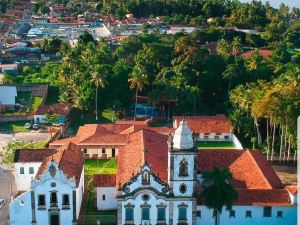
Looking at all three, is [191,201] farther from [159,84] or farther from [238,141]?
[159,84]

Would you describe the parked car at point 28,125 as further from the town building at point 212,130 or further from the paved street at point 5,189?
the town building at point 212,130

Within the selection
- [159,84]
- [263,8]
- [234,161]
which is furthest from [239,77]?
[263,8]

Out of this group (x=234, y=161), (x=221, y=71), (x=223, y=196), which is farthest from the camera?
(x=221, y=71)

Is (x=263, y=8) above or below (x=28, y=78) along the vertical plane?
above

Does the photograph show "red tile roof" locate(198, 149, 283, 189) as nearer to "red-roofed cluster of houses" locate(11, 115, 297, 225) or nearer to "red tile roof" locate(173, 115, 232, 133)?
"red-roofed cluster of houses" locate(11, 115, 297, 225)

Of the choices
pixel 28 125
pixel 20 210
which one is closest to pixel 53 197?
pixel 20 210

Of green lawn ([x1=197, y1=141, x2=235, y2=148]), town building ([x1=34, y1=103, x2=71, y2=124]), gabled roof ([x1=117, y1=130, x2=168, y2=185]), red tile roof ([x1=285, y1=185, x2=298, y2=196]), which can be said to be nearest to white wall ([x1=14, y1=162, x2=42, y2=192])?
gabled roof ([x1=117, y1=130, x2=168, y2=185])
